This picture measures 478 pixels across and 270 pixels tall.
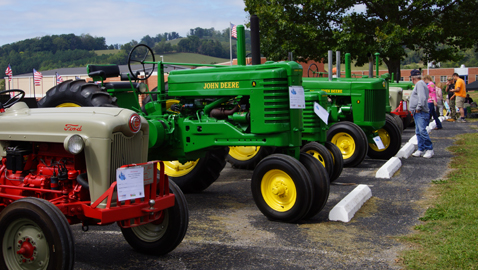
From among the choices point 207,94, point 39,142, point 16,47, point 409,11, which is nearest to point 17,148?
point 39,142

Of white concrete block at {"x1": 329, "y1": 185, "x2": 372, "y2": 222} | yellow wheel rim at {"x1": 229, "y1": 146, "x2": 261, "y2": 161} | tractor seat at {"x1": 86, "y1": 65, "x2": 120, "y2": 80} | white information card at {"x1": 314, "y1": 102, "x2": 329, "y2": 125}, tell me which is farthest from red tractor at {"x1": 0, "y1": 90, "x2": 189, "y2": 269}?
yellow wheel rim at {"x1": 229, "y1": 146, "x2": 261, "y2": 161}

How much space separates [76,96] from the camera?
5793 millimetres

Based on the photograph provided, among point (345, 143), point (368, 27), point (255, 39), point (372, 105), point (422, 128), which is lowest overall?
point (345, 143)

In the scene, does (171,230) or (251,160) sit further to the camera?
(251,160)

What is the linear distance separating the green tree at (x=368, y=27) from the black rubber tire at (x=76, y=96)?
16421mm

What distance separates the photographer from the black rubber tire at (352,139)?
8.70m

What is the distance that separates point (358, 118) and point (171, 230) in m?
6.27

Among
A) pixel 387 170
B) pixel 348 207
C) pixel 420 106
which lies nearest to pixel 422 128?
pixel 420 106

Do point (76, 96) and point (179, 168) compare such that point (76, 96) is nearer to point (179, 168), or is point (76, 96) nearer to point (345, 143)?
point (179, 168)

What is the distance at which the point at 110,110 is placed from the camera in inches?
145

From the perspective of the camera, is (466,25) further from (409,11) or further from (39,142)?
(39,142)

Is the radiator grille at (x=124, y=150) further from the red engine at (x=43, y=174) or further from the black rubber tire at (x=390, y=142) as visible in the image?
the black rubber tire at (x=390, y=142)

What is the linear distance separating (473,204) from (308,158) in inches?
78.4

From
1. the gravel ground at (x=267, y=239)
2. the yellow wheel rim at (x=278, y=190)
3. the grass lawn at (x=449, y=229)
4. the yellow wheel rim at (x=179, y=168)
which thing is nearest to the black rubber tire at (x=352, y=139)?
the grass lawn at (x=449, y=229)
